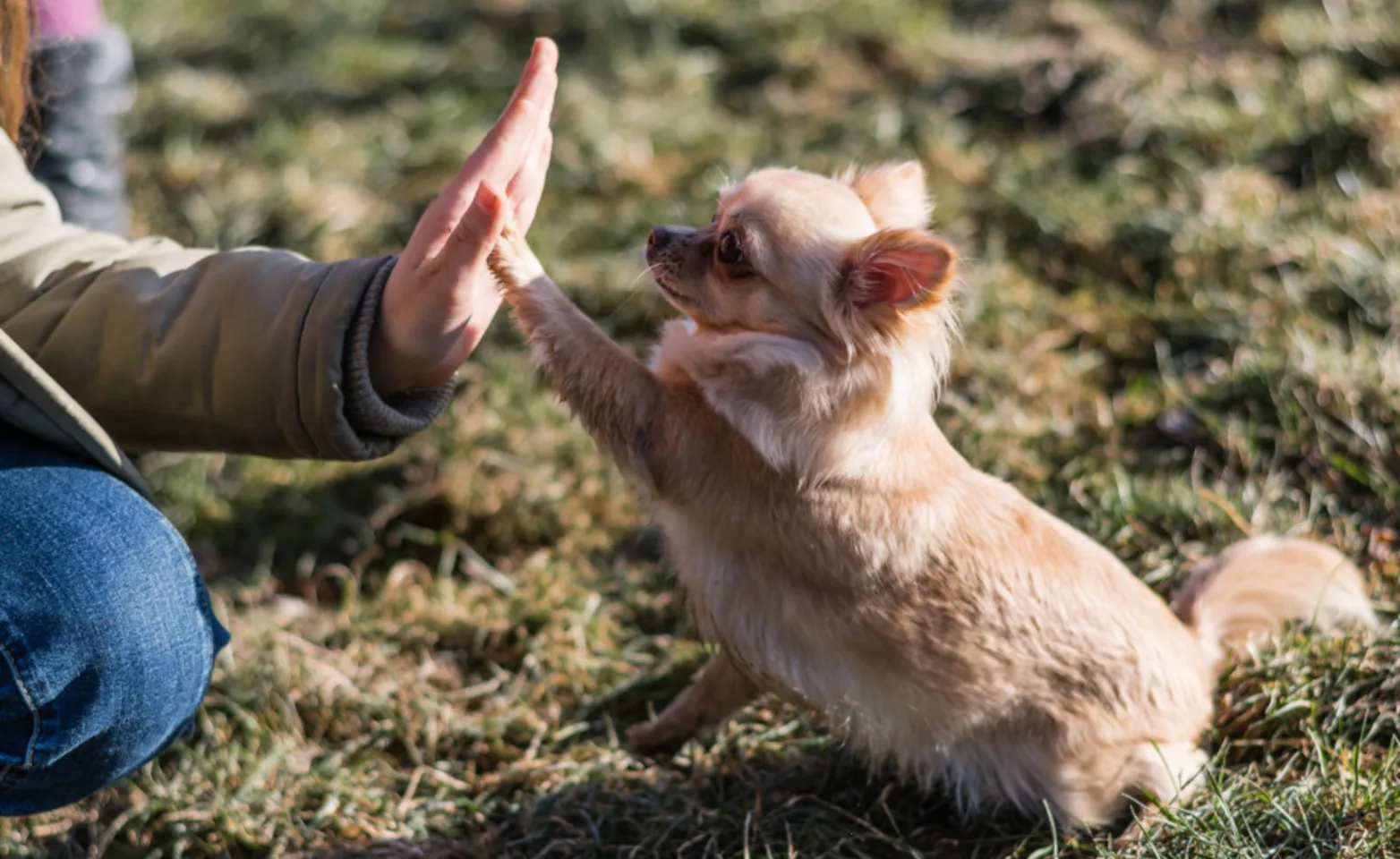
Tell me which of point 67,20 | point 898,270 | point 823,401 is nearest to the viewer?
point 898,270

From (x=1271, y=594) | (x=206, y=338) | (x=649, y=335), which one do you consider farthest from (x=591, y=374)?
(x=649, y=335)

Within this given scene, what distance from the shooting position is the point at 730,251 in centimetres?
244

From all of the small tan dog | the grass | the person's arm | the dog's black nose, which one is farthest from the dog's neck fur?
the grass

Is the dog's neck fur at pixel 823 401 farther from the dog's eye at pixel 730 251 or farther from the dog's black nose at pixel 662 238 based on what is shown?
the dog's black nose at pixel 662 238

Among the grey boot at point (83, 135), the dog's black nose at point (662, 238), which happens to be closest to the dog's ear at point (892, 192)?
the dog's black nose at point (662, 238)

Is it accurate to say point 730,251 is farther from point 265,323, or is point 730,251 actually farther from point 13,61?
point 13,61

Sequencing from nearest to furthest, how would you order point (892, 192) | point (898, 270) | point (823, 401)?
point (898, 270) < point (823, 401) < point (892, 192)

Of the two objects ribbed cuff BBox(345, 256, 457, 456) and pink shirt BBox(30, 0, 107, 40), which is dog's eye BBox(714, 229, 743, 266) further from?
pink shirt BBox(30, 0, 107, 40)

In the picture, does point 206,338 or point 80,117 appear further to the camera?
point 80,117

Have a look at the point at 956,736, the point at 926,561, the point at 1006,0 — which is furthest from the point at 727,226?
the point at 1006,0

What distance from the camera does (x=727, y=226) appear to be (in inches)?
96.3

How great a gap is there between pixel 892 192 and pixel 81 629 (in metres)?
1.69

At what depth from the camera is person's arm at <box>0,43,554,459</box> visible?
87.3 inches

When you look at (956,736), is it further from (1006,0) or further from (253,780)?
(1006,0)
